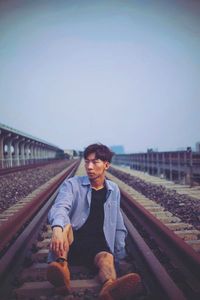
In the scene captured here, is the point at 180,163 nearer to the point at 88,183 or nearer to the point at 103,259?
the point at 88,183

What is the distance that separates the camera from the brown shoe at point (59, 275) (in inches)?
102

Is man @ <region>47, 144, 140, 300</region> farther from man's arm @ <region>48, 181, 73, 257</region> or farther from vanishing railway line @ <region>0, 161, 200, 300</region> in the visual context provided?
vanishing railway line @ <region>0, 161, 200, 300</region>

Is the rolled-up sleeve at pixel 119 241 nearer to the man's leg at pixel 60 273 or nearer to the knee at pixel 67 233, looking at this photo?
the knee at pixel 67 233

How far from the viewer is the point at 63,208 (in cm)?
297

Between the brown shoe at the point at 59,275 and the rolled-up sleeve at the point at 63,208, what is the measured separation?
12.7 inches

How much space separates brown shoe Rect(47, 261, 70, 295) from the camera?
102 inches

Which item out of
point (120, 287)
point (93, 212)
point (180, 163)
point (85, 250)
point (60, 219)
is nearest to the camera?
point (120, 287)

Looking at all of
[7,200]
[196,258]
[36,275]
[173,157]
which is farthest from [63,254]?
[173,157]

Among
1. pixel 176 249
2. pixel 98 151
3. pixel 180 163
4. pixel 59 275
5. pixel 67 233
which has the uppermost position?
pixel 98 151

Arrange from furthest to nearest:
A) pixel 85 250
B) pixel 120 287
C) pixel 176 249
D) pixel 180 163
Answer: pixel 180 163, pixel 176 249, pixel 85 250, pixel 120 287

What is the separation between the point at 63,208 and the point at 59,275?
595 mm

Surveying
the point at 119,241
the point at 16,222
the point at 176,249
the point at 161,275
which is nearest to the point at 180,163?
the point at 16,222

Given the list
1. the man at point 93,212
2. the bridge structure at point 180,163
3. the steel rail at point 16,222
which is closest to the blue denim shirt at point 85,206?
the man at point 93,212

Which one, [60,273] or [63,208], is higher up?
[63,208]
